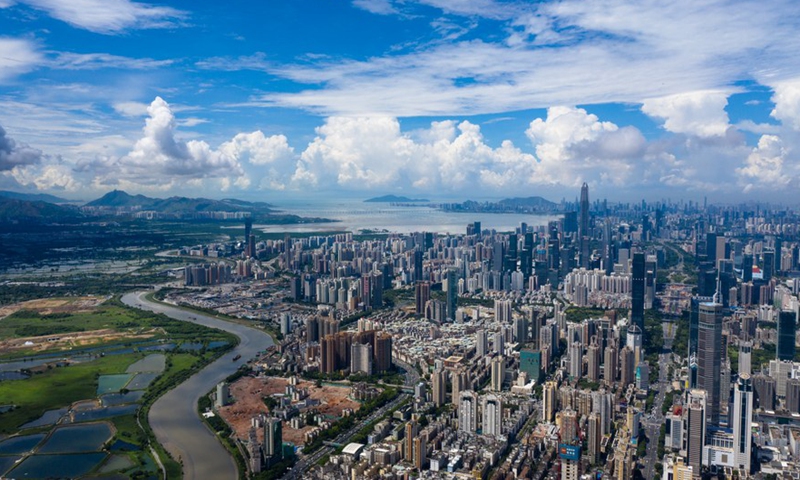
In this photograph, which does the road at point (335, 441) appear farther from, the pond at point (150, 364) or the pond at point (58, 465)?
the pond at point (150, 364)

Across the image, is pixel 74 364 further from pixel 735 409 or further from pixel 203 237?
pixel 203 237

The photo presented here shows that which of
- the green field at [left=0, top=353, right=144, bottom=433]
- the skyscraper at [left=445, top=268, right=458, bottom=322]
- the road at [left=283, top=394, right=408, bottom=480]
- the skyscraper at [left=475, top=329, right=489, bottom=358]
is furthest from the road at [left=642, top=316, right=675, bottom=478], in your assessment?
the green field at [left=0, top=353, right=144, bottom=433]

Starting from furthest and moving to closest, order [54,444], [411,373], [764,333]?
[764,333] → [411,373] → [54,444]

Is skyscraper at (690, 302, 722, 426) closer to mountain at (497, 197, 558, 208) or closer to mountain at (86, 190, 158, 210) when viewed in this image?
mountain at (497, 197, 558, 208)

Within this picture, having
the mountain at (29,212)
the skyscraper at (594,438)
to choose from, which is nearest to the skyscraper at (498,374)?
the skyscraper at (594,438)

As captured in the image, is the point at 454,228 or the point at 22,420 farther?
the point at 454,228

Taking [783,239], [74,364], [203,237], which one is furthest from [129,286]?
[783,239]
